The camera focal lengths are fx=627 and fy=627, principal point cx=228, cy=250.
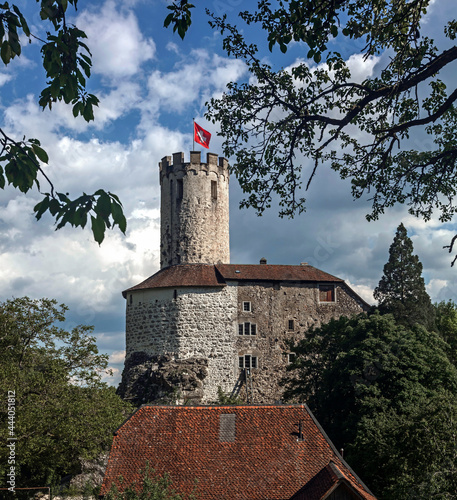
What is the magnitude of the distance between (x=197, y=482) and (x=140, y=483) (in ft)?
7.22

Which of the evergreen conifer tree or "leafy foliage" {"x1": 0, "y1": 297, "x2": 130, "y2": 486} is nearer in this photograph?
"leafy foliage" {"x1": 0, "y1": 297, "x2": 130, "y2": 486}

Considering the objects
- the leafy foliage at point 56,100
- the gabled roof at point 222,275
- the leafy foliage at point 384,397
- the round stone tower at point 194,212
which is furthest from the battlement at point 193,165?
the leafy foliage at point 56,100

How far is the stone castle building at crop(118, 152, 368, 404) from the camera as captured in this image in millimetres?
44312

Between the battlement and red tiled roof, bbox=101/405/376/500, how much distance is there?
2854cm

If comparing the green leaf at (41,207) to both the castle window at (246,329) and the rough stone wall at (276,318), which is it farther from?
the castle window at (246,329)

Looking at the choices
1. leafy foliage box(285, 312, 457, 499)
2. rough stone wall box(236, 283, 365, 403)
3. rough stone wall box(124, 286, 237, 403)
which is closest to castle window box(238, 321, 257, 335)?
rough stone wall box(236, 283, 365, 403)

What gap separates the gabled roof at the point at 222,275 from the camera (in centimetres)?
4622

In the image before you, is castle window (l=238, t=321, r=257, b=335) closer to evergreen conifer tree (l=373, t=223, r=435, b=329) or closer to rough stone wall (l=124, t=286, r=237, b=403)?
rough stone wall (l=124, t=286, r=237, b=403)

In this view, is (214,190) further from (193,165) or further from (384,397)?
(384,397)

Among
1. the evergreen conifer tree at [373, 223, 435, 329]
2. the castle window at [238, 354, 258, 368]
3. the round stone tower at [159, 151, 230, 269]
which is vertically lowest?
the castle window at [238, 354, 258, 368]

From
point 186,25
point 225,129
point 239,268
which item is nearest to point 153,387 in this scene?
point 239,268

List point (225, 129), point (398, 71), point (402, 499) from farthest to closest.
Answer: point (402, 499) → point (225, 129) → point (398, 71)

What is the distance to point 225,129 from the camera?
36.3ft

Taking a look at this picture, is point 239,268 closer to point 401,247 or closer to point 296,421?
point 401,247
